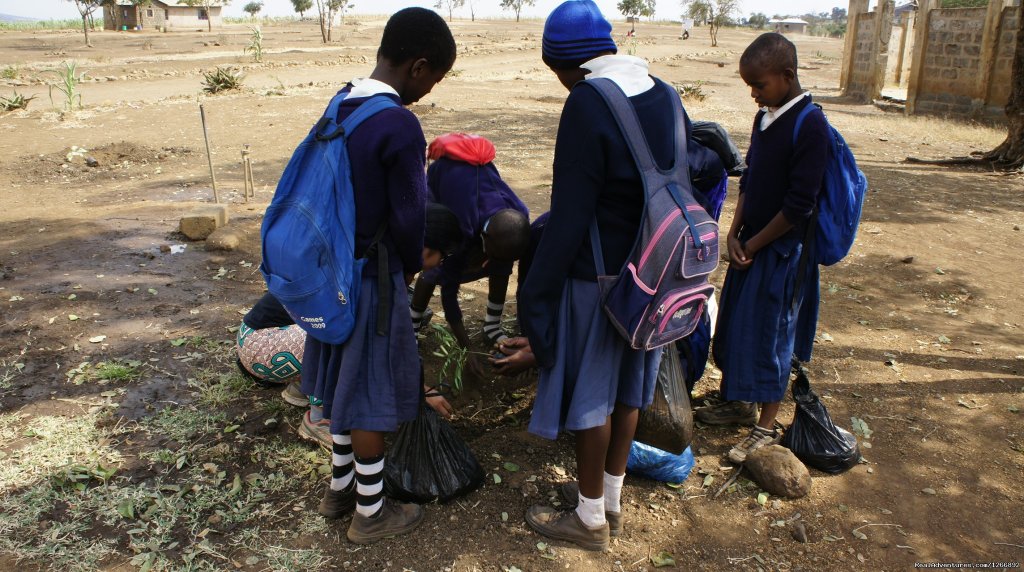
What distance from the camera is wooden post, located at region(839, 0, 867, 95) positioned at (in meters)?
18.4

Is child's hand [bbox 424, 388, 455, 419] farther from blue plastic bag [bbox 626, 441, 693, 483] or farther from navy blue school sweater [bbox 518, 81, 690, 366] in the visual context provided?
navy blue school sweater [bbox 518, 81, 690, 366]

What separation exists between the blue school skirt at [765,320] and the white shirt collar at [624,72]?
44.2 inches

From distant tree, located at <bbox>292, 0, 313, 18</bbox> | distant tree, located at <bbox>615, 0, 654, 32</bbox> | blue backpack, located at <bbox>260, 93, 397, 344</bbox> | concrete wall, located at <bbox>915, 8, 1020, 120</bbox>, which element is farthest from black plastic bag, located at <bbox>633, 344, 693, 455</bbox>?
distant tree, located at <bbox>615, 0, 654, 32</bbox>

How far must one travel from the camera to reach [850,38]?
61.5 ft

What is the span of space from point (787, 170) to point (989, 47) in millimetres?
14045

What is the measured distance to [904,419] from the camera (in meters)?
3.28

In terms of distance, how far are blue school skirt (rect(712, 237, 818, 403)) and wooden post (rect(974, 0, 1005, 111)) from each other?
45.4 ft

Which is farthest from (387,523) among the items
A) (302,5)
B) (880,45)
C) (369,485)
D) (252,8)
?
(252,8)

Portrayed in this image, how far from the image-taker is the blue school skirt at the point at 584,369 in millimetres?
2066

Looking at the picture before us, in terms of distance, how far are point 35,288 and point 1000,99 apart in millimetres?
15859

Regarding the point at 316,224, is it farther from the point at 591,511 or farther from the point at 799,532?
the point at 799,532

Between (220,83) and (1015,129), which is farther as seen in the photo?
(220,83)

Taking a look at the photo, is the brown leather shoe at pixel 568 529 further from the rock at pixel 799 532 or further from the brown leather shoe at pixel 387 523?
the rock at pixel 799 532

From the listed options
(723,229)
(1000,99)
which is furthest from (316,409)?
(1000,99)
